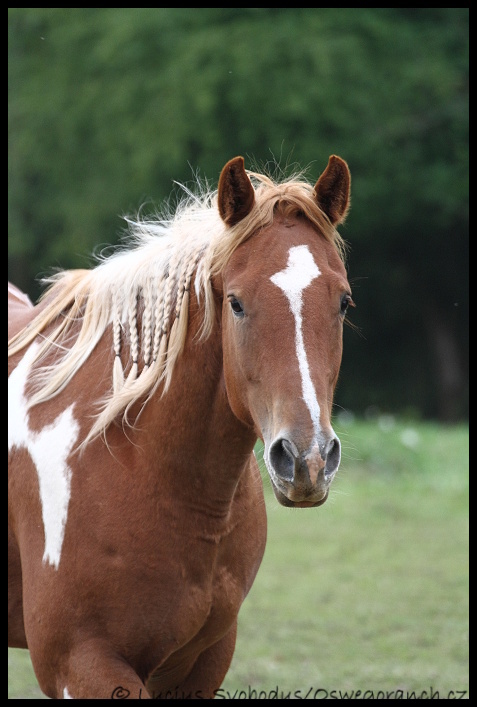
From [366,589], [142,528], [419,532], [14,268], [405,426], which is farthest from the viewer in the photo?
[14,268]

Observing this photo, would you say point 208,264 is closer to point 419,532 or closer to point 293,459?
point 293,459

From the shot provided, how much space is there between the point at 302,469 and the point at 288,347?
1.15 feet

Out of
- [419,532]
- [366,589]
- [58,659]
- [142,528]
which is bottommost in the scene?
[419,532]

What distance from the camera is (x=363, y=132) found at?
52.3ft

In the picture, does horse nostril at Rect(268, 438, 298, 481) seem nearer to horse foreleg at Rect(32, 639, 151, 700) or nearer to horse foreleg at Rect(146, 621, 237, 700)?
horse foreleg at Rect(32, 639, 151, 700)

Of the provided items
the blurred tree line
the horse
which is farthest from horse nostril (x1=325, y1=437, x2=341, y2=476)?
the blurred tree line

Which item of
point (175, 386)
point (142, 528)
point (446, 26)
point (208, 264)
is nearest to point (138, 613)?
point (142, 528)

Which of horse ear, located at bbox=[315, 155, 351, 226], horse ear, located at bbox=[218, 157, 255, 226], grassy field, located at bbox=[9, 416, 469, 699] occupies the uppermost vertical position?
horse ear, located at bbox=[218, 157, 255, 226]

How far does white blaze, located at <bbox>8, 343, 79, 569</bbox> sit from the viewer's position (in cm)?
279

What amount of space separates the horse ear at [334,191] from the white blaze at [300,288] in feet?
0.81

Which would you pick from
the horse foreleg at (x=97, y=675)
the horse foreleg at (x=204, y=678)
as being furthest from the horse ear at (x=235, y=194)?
the horse foreleg at (x=204, y=678)

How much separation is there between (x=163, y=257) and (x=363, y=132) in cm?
1363

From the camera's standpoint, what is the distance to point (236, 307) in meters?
2.59

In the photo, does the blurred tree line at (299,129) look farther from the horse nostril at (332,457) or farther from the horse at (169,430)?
the horse nostril at (332,457)
